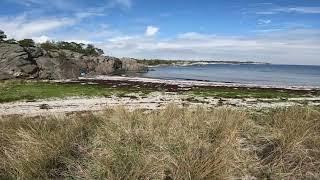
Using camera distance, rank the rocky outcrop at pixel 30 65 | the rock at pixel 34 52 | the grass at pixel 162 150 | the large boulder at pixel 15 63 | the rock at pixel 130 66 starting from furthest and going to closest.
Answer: the rock at pixel 130 66 → the rock at pixel 34 52 → the rocky outcrop at pixel 30 65 → the large boulder at pixel 15 63 → the grass at pixel 162 150

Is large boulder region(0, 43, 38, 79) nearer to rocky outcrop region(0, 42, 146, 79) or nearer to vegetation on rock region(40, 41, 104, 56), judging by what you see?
rocky outcrop region(0, 42, 146, 79)

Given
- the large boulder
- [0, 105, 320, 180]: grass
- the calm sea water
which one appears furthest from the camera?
the calm sea water

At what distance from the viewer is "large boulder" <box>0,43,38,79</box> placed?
46.4m

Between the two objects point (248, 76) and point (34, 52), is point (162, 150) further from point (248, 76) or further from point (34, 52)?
point (248, 76)

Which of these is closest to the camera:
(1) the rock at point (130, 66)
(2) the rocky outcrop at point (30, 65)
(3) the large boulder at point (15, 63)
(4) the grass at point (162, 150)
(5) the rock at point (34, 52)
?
(4) the grass at point (162, 150)

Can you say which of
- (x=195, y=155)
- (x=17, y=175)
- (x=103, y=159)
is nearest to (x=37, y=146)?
(x=17, y=175)

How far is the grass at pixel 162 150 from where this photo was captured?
5434mm

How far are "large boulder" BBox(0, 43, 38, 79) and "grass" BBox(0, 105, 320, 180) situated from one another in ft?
135

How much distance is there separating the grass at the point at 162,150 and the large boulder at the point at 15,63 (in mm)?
41035

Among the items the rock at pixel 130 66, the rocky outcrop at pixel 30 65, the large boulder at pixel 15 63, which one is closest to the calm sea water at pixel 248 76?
the rock at pixel 130 66

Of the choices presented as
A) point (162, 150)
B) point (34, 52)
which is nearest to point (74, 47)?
point (34, 52)

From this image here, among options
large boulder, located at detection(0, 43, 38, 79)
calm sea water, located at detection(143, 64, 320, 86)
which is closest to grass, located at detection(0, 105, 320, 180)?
large boulder, located at detection(0, 43, 38, 79)

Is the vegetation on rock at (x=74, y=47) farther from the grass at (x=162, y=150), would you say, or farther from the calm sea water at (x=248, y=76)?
the grass at (x=162, y=150)

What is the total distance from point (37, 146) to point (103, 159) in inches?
43.8
